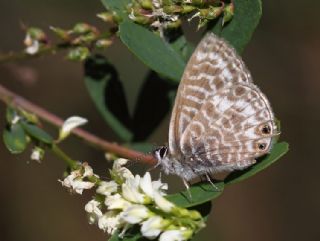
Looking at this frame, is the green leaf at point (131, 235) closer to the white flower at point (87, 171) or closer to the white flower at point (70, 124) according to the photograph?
the white flower at point (87, 171)

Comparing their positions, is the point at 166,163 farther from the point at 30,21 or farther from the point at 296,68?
the point at 296,68

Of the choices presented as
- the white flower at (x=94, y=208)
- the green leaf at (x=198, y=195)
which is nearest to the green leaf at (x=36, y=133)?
the white flower at (x=94, y=208)

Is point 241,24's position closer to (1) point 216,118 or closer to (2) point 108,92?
(1) point 216,118

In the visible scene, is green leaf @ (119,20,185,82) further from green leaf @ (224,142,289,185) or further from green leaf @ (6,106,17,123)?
green leaf @ (6,106,17,123)

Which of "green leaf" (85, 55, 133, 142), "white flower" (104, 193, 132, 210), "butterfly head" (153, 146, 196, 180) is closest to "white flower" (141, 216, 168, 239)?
"white flower" (104, 193, 132, 210)

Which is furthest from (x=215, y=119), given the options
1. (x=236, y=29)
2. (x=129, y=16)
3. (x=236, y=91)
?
(x=129, y=16)

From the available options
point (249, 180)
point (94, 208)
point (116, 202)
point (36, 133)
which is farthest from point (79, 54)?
point (249, 180)

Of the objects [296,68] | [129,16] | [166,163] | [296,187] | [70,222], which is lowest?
[70,222]

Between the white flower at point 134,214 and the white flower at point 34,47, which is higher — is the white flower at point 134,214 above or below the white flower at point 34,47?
above
